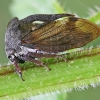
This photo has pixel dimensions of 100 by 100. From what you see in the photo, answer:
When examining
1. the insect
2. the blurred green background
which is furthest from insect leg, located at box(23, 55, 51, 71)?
the blurred green background

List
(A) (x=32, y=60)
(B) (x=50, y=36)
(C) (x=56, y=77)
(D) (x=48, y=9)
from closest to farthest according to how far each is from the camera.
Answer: (C) (x=56, y=77) → (A) (x=32, y=60) → (B) (x=50, y=36) → (D) (x=48, y=9)

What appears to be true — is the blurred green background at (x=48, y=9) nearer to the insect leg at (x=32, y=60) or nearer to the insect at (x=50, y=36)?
the insect at (x=50, y=36)

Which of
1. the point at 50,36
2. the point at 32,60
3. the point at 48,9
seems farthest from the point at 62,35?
the point at 48,9

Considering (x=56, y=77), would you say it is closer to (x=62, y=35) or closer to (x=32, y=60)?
(x=32, y=60)

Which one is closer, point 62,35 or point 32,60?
point 32,60

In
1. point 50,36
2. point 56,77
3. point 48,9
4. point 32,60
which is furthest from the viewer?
point 48,9

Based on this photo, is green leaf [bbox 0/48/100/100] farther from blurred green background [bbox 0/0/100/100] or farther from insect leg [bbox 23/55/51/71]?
blurred green background [bbox 0/0/100/100]

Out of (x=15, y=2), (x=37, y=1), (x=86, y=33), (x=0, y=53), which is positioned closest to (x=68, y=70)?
(x=86, y=33)
